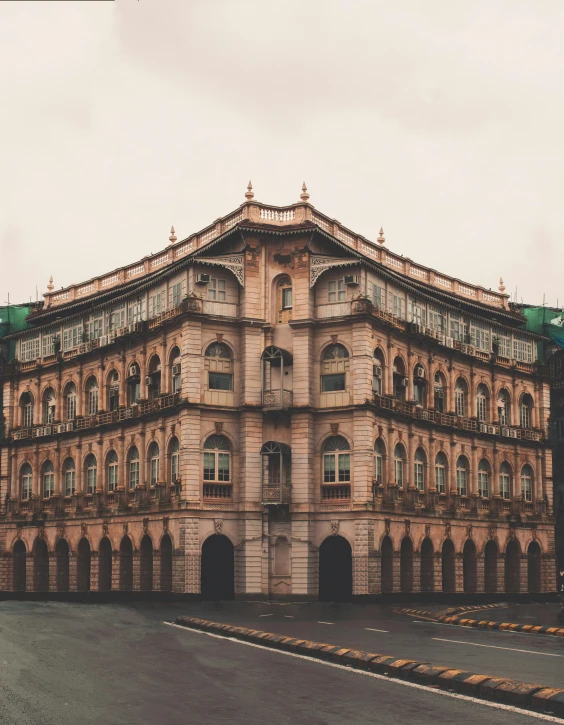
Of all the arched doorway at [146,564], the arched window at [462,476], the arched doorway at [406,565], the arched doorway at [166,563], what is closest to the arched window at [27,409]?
the arched doorway at [146,564]

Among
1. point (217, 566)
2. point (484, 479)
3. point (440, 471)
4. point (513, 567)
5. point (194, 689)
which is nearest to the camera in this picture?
point (194, 689)

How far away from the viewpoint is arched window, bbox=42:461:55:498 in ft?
245

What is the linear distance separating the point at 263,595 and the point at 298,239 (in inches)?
737

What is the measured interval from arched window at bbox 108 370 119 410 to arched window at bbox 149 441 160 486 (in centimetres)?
550

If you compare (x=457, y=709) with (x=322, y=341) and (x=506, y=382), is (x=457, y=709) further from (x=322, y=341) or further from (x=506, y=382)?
(x=506, y=382)

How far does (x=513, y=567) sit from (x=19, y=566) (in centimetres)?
3272

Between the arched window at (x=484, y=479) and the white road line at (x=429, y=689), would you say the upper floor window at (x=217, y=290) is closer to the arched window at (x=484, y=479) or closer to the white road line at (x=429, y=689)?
the arched window at (x=484, y=479)

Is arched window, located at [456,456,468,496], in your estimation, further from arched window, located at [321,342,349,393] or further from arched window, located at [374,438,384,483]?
arched window, located at [321,342,349,393]

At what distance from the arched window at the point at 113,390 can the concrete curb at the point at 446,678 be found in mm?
42387

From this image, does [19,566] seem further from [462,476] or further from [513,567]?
[513,567]

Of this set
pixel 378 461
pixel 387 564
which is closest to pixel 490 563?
pixel 387 564

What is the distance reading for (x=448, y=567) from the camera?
68500mm

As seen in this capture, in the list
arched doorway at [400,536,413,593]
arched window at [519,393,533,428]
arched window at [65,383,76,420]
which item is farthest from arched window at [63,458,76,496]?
arched window at [519,393,533,428]

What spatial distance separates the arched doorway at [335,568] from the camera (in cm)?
5972
